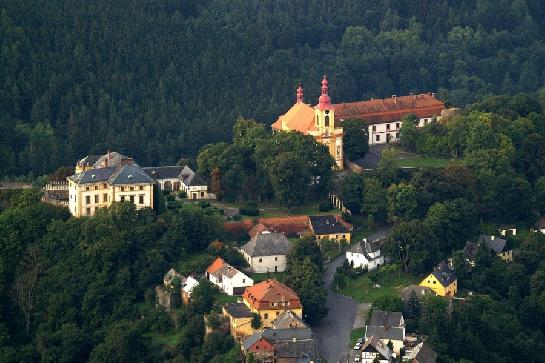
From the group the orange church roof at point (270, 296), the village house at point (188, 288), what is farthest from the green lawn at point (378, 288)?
the village house at point (188, 288)

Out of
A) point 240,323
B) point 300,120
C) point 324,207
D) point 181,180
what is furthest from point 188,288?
point 300,120

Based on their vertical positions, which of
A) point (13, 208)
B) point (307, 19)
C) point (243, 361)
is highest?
point (307, 19)

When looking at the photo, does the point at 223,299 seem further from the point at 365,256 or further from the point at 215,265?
the point at 365,256

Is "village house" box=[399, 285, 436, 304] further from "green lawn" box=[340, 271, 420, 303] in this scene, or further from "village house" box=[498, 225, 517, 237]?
"village house" box=[498, 225, 517, 237]

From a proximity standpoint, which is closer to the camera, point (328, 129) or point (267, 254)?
point (267, 254)

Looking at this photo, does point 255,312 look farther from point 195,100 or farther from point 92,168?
Answer: point 195,100

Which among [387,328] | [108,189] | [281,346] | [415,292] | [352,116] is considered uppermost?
[352,116]

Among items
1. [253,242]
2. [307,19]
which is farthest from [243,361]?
[307,19]
